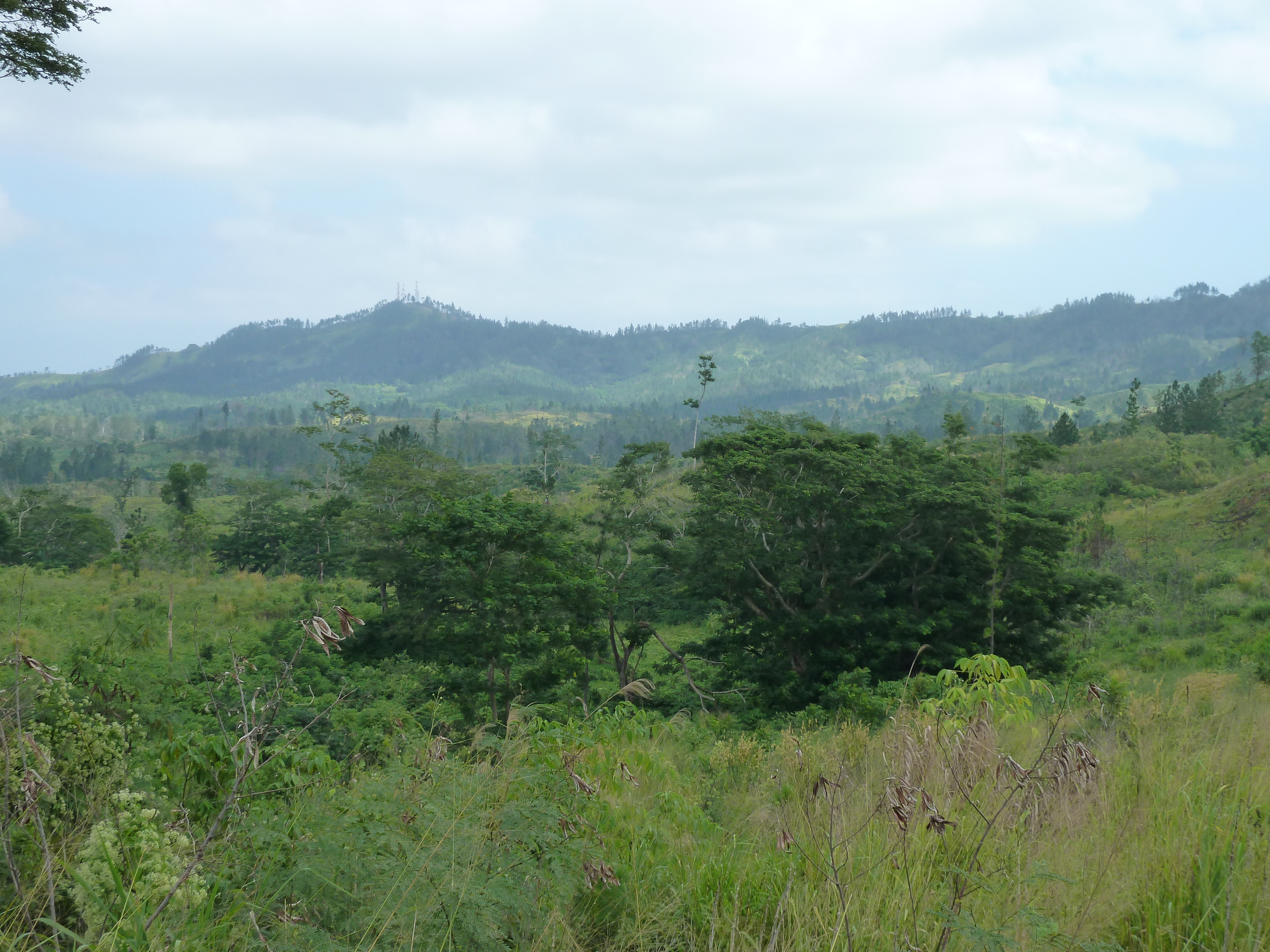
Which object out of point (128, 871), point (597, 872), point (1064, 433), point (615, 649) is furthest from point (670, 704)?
point (1064, 433)

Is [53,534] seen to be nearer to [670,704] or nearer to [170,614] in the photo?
[670,704]

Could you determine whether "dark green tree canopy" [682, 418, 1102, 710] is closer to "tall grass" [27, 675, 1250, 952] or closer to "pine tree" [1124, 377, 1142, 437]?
"tall grass" [27, 675, 1250, 952]

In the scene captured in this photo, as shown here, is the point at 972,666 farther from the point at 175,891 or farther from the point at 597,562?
the point at 597,562

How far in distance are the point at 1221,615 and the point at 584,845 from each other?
22.3 meters

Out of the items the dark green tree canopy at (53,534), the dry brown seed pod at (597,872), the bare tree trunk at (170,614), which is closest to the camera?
the dry brown seed pod at (597,872)

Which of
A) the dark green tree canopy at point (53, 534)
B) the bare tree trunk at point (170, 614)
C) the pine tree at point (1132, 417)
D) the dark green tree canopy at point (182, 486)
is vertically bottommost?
the dark green tree canopy at point (53, 534)

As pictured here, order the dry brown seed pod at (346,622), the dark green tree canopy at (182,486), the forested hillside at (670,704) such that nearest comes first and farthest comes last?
the dry brown seed pod at (346,622) → the forested hillside at (670,704) → the dark green tree canopy at (182,486)

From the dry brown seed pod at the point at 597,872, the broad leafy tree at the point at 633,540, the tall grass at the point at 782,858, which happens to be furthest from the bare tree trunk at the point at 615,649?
the dry brown seed pod at the point at 597,872

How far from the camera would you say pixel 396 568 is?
2133cm

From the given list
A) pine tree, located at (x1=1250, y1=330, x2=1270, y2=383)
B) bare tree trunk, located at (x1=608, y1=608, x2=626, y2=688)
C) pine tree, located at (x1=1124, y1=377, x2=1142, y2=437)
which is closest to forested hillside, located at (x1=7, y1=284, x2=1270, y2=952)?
bare tree trunk, located at (x1=608, y1=608, x2=626, y2=688)

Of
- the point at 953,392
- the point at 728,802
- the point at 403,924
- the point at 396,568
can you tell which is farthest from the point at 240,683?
the point at 953,392

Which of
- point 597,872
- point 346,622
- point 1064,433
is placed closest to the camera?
point 346,622

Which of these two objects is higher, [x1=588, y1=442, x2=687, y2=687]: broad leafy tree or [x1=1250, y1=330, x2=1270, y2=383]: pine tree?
[x1=1250, y1=330, x2=1270, y2=383]: pine tree

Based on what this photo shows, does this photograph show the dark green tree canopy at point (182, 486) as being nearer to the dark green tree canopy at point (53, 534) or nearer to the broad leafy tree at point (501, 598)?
the dark green tree canopy at point (53, 534)
